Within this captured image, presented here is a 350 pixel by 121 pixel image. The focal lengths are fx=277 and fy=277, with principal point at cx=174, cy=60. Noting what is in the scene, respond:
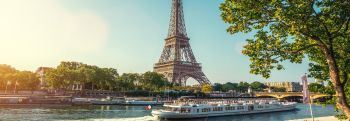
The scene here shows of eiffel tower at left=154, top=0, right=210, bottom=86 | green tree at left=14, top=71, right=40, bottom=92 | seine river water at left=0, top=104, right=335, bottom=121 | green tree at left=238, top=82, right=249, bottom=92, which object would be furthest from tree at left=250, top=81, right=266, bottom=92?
green tree at left=14, top=71, right=40, bottom=92

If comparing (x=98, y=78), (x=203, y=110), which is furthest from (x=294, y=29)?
(x=98, y=78)

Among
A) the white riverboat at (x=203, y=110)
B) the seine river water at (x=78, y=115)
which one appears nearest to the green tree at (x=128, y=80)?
Result: the seine river water at (x=78, y=115)

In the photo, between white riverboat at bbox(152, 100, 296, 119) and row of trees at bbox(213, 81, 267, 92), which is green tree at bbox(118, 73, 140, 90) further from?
row of trees at bbox(213, 81, 267, 92)

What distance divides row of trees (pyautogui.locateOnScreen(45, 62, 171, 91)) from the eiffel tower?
20.8ft

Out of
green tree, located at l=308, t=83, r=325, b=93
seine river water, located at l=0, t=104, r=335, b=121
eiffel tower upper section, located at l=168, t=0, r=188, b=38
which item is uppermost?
eiffel tower upper section, located at l=168, t=0, r=188, b=38

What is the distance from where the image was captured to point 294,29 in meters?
9.97

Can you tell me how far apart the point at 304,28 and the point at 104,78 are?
3882 inches

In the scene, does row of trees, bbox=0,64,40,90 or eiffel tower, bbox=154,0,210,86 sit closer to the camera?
row of trees, bbox=0,64,40,90

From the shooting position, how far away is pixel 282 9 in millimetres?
10484

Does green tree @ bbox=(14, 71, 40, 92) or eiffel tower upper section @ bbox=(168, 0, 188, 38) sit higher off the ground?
eiffel tower upper section @ bbox=(168, 0, 188, 38)

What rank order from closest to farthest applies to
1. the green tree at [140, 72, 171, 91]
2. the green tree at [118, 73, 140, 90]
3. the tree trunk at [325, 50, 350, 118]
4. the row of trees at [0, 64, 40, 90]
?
1. the tree trunk at [325, 50, 350, 118]
2. the row of trees at [0, 64, 40, 90]
3. the green tree at [118, 73, 140, 90]
4. the green tree at [140, 72, 171, 91]

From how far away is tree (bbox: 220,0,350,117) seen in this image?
1034 cm

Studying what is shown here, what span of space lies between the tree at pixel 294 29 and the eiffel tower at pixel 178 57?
107652mm

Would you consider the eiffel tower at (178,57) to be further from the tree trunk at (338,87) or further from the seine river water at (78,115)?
the tree trunk at (338,87)
